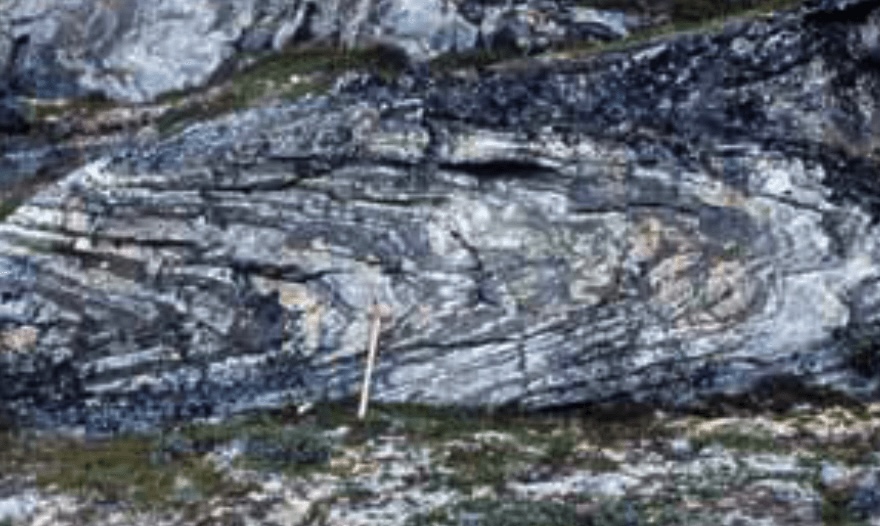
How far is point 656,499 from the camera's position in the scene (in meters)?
19.7

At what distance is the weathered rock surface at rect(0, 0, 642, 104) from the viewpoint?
1141 inches

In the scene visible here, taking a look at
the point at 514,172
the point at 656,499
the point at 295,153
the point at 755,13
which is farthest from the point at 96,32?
the point at 656,499

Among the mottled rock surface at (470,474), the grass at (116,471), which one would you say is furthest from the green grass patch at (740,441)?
the grass at (116,471)

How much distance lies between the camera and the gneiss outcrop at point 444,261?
2381 cm

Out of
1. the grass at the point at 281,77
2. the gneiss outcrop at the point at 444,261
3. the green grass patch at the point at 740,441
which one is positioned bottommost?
the green grass patch at the point at 740,441

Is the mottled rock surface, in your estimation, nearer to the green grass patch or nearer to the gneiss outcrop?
the green grass patch

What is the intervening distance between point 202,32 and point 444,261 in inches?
323

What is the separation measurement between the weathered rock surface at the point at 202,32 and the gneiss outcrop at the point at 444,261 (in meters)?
3.33

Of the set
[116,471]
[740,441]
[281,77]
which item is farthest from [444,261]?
[281,77]

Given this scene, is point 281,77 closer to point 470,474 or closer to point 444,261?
point 444,261

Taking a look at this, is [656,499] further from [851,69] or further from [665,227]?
[851,69]

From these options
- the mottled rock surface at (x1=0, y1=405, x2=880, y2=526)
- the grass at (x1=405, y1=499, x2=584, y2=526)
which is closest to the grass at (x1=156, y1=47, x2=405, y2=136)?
the mottled rock surface at (x1=0, y1=405, x2=880, y2=526)

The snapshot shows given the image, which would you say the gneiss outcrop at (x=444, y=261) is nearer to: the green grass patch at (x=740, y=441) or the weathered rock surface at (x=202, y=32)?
the green grass patch at (x=740, y=441)

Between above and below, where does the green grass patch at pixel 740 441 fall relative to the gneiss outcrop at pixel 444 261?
below
